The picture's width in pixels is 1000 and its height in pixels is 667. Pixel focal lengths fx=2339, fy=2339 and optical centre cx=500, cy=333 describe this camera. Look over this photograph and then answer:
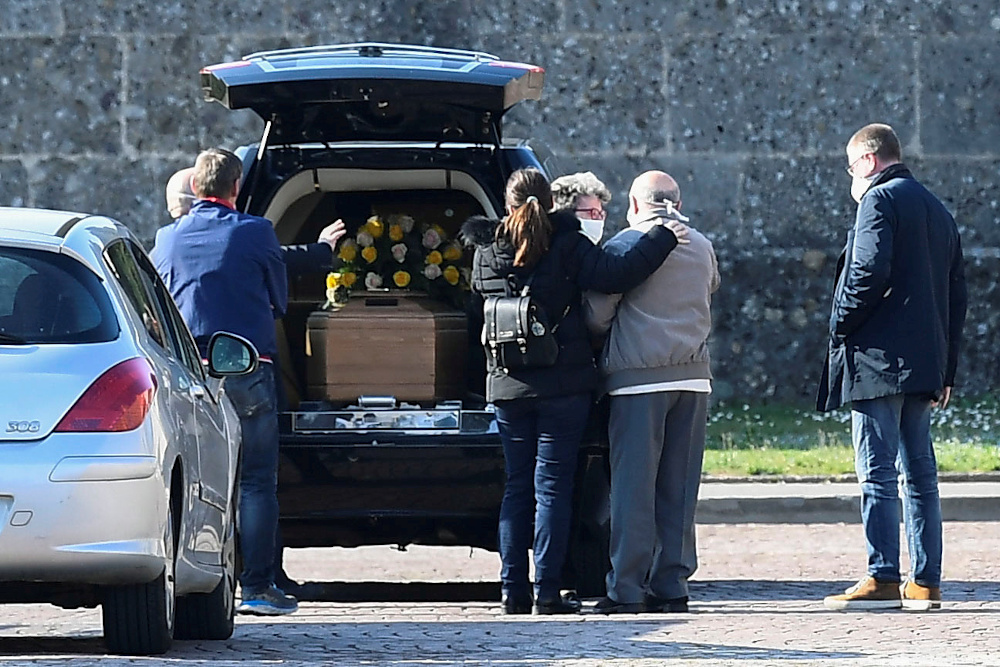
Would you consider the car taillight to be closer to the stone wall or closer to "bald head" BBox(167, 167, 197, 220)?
"bald head" BBox(167, 167, 197, 220)

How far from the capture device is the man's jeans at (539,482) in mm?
8789

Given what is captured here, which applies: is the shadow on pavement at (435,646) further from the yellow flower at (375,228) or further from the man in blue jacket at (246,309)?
the yellow flower at (375,228)

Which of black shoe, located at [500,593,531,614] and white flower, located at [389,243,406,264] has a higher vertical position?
white flower, located at [389,243,406,264]

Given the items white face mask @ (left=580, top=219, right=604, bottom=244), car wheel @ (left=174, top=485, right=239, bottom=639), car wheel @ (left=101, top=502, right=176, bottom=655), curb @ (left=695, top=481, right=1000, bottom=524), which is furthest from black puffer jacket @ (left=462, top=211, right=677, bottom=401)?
curb @ (left=695, top=481, right=1000, bottom=524)

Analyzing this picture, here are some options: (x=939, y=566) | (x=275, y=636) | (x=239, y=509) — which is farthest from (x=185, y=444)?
(x=939, y=566)

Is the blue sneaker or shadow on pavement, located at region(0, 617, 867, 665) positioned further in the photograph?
the blue sneaker

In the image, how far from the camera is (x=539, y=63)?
17.8 meters

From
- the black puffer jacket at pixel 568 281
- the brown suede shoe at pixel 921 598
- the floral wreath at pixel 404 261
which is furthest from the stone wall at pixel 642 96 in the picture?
the brown suede shoe at pixel 921 598

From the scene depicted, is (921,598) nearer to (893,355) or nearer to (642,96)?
(893,355)

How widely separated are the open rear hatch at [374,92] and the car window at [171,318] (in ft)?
4.85

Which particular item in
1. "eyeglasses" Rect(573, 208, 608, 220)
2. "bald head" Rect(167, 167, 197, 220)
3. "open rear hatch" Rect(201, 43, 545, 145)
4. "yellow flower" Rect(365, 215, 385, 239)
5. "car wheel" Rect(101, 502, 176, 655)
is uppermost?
"open rear hatch" Rect(201, 43, 545, 145)

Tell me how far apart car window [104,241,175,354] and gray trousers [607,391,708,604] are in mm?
2039

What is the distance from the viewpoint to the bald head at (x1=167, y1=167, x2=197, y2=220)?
381 inches

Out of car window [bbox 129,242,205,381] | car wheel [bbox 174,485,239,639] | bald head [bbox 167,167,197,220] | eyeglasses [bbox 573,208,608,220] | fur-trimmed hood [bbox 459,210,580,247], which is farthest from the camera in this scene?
bald head [bbox 167,167,197,220]
